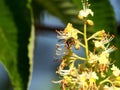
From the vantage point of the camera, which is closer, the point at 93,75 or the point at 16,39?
the point at 93,75

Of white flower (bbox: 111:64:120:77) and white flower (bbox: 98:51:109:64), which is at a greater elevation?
white flower (bbox: 98:51:109:64)

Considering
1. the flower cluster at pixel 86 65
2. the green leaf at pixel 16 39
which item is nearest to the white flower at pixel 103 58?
the flower cluster at pixel 86 65

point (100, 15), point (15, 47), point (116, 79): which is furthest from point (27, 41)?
point (116, 79)

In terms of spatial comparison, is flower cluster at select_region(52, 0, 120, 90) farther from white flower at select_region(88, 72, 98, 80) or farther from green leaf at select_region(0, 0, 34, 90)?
green leaf at select_region(0, 0, 34, 90)

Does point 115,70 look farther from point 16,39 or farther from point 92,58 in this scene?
point 16,39

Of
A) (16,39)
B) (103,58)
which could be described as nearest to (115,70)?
(103,58)

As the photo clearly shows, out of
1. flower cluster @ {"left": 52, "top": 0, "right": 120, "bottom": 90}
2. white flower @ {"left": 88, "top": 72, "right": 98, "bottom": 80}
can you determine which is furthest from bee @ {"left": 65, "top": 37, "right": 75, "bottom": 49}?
white flower @ {"left": 88, "top": 72, "right": 98, "bottom": 80}
